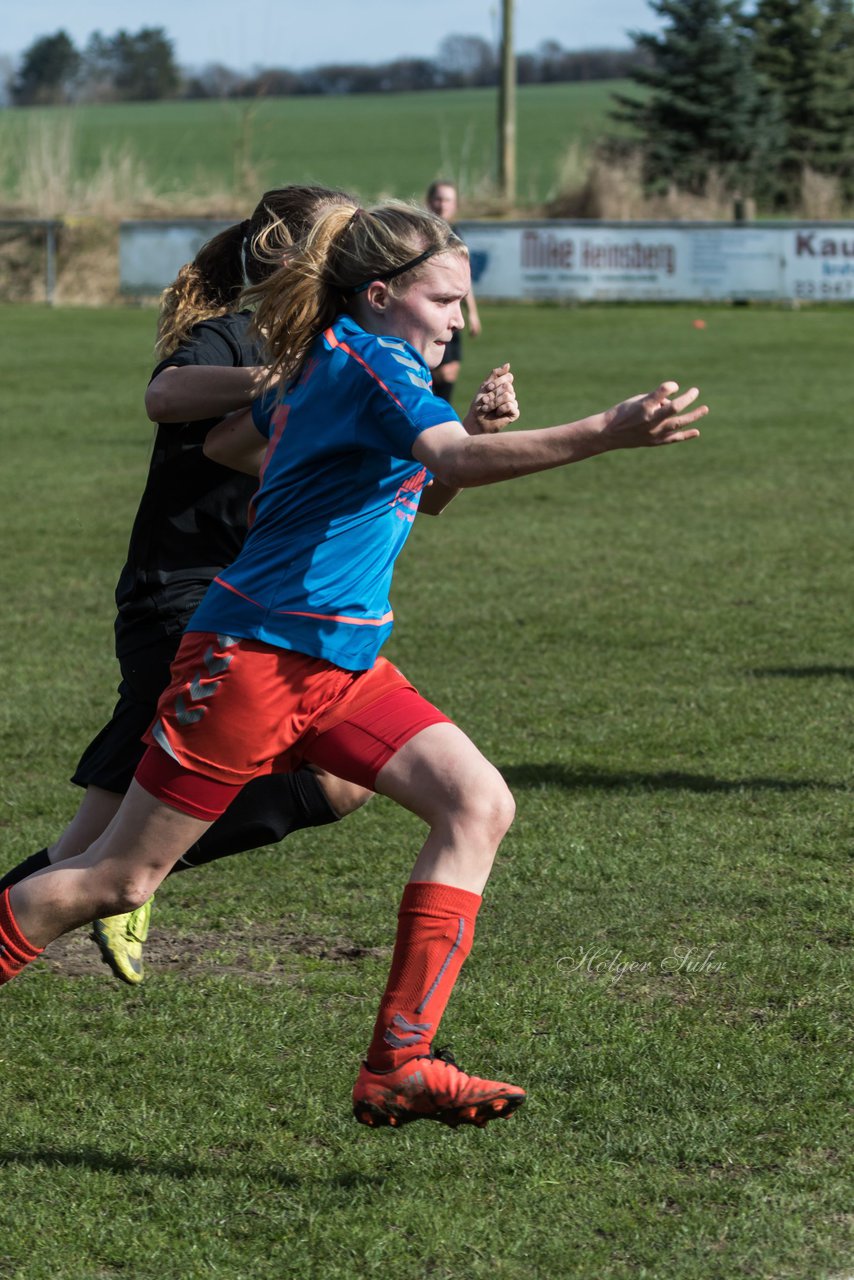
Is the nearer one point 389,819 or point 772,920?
point 772,920

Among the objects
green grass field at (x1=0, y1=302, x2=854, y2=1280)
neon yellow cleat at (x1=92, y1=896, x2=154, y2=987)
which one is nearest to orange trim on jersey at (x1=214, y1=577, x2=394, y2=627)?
green grass field at (x1=0, y1=302, x2=854, y2=1280)

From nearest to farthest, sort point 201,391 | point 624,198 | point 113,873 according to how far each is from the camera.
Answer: point 113,873
point 201,391
point 624,198

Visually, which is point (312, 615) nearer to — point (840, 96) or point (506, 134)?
point (506, 134)

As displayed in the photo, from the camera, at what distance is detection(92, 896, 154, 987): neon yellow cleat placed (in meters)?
4.16

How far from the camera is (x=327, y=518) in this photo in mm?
3178

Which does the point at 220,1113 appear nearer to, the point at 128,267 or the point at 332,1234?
the point at 332,1234

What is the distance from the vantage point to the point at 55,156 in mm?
34594

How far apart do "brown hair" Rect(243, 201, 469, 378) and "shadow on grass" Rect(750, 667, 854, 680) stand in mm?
4481

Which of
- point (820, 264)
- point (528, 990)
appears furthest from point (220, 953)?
point (820, 264)

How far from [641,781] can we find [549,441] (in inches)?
127

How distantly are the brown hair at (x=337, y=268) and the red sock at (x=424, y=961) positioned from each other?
1035 mm

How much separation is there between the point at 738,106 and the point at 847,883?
40.6m

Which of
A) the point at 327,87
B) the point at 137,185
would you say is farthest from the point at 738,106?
the point at 327,87

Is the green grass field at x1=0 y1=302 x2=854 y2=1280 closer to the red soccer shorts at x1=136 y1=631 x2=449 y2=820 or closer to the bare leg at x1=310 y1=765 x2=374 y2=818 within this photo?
the bare leg at x1=310 y1=765 x2=374 y2=818
